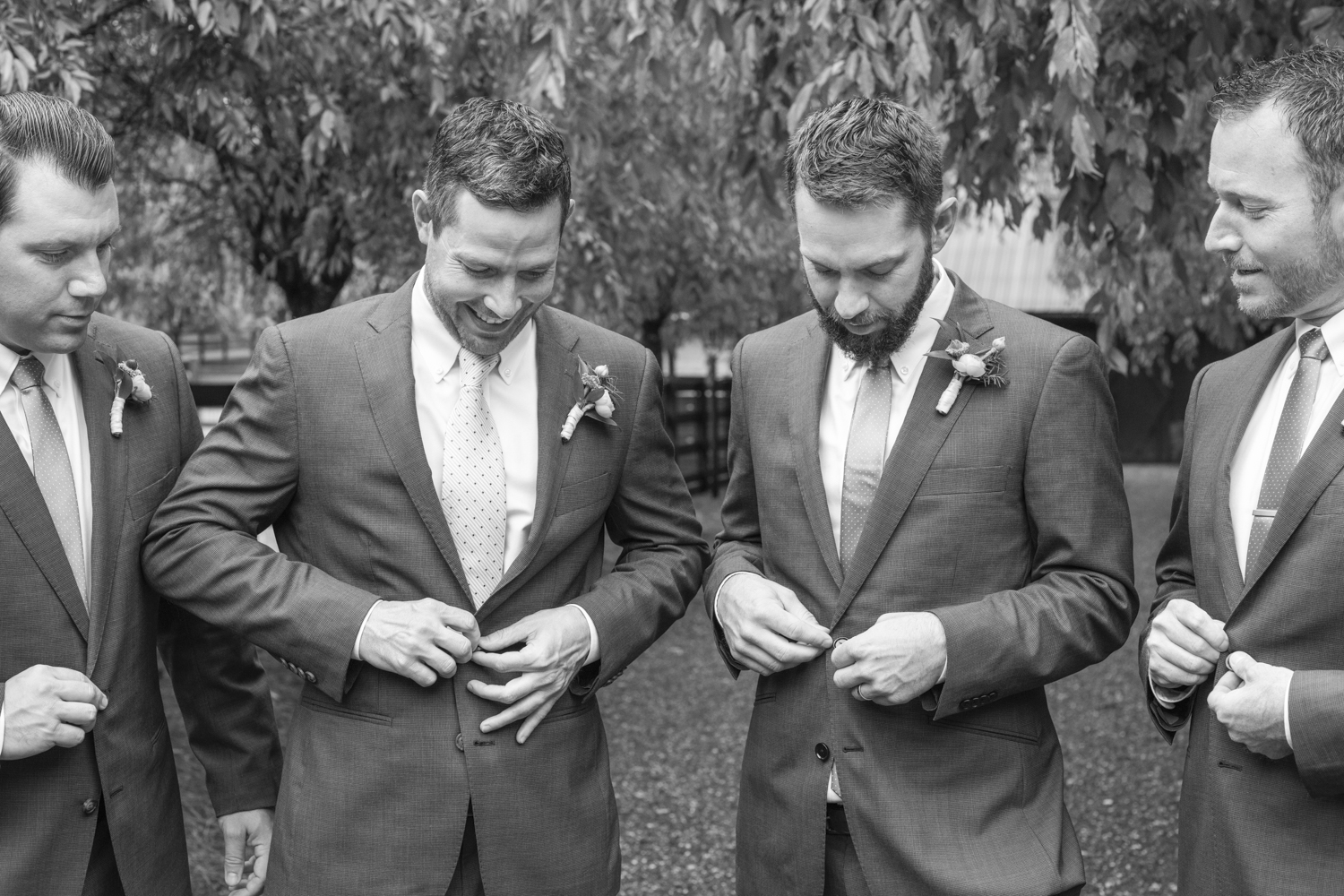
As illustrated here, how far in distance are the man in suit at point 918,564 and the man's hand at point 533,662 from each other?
0.35 metres

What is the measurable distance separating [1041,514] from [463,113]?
150 cm

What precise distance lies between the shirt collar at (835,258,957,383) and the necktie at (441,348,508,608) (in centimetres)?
81

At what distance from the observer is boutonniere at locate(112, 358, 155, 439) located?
3127mm

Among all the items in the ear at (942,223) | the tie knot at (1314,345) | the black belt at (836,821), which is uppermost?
the ear at (942,223)

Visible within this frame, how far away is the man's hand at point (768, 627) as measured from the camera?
304 cm

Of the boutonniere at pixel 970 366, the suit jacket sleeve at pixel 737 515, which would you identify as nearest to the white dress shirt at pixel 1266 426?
the boutonniere at pixel 970 366

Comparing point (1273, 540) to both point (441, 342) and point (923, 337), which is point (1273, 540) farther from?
point (441, 342)

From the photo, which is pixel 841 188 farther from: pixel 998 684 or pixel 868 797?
pixel 868 797

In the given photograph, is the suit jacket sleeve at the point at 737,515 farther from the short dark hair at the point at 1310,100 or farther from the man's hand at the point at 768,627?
the short dark hair at the point at 1310,100

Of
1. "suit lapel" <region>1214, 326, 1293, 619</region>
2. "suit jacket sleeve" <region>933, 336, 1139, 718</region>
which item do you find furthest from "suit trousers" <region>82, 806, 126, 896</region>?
"suit lapel" <region>1214, 326, 1293, 619</region>


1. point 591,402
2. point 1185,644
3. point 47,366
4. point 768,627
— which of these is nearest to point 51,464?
point 47,366

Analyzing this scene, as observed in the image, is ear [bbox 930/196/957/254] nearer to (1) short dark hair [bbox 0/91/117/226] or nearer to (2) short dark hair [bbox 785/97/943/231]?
(2) short dark hair [bbox 785/97/943/231]

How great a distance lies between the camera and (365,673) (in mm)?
3119

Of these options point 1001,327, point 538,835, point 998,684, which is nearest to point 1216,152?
point 1001,327
